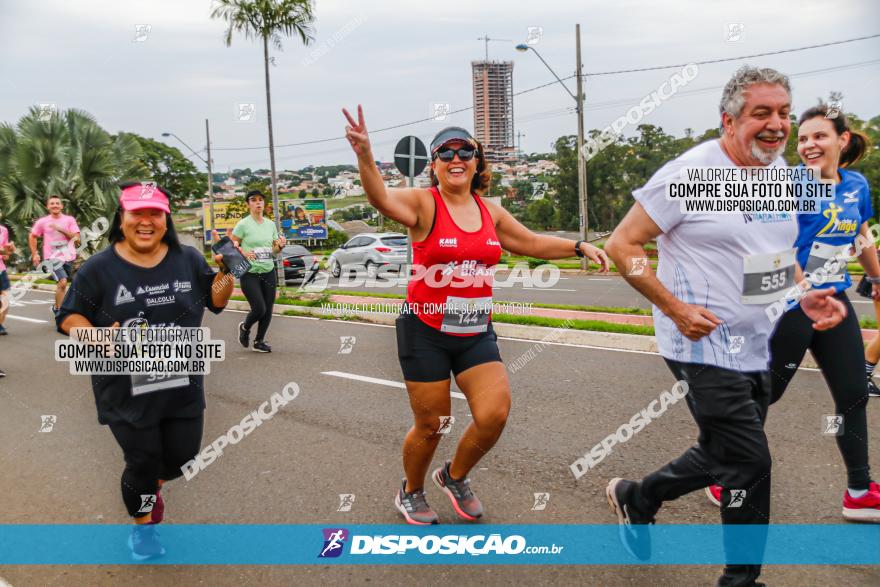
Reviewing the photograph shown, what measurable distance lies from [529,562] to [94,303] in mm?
2373

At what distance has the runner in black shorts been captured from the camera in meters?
3.34

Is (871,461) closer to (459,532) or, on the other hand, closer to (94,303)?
(459,532)

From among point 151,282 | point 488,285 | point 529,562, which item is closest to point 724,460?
point 529,562

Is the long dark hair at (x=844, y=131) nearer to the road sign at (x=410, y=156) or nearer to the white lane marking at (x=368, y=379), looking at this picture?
the white lane marking at (x=368, y=379)

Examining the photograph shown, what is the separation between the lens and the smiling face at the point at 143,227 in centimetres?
334

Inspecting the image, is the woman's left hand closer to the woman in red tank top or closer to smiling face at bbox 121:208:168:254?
the woman in red tank top

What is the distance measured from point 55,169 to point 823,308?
2285 centimetres

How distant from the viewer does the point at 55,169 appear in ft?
70.4

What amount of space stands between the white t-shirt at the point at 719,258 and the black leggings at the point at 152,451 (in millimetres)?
2329

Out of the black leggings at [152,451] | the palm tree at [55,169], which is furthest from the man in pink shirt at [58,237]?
the palm tree at [55,169]

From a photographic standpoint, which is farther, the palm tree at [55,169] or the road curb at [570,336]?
the palm tree at [55,169]

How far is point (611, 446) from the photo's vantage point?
16.5 ft

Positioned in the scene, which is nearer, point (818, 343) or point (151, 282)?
point (151, 282)

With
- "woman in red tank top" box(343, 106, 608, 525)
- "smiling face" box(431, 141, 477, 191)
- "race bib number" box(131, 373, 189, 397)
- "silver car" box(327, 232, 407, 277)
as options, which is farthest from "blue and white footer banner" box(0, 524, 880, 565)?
"silver car" box(327, 232, 407, 277)
